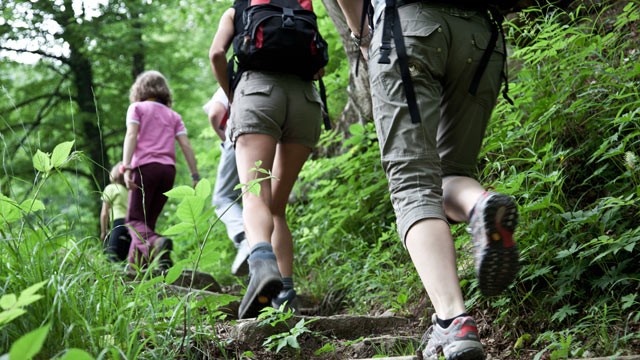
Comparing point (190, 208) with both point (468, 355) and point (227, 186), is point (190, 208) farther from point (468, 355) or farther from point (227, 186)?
point (227, 186)

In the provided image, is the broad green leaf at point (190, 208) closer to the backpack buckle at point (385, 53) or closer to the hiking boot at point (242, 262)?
the backpack buckle at point (385, 53)

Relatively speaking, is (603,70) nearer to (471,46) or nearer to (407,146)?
(471,46)

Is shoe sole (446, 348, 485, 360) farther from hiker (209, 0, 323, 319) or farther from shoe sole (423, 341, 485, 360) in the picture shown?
hiker (209, 0, 323, 319)

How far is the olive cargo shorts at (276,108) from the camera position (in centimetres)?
348

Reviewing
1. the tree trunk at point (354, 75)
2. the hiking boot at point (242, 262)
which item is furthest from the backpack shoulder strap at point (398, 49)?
the tree trunk at point (354, 75)

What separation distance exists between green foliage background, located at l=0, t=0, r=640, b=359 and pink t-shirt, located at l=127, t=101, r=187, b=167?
137 cm

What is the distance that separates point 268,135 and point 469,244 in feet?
4.53

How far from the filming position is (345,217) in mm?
5465

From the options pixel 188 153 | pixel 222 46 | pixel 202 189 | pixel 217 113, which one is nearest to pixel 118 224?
pixel 188 153

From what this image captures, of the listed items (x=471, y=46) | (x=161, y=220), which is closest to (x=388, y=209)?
(x=471, y=46)

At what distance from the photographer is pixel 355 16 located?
2.78 m

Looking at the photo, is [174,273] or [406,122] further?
[406,122]

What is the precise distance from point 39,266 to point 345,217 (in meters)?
3.51

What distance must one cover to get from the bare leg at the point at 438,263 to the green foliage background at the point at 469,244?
0.59 m
